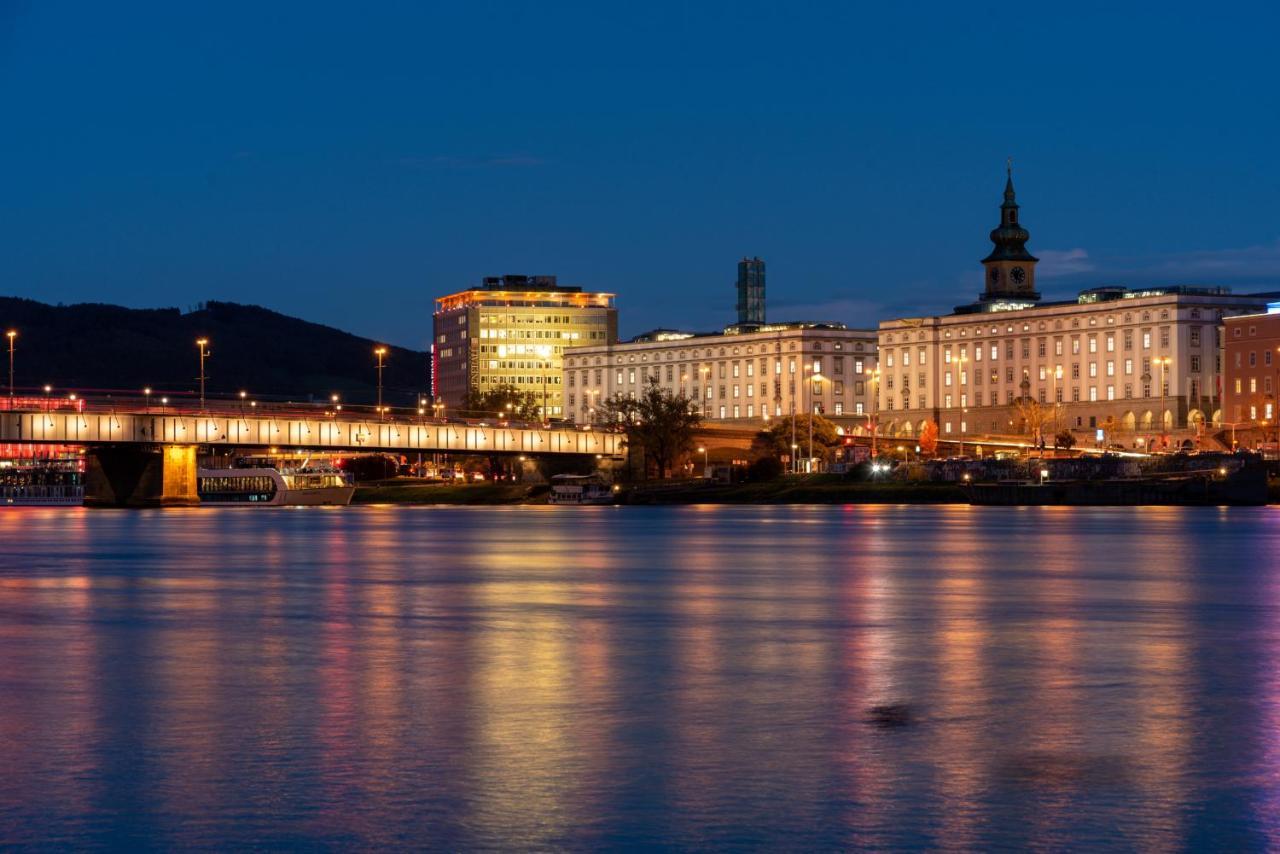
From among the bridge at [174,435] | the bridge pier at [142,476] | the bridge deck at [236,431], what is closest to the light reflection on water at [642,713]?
the bridge deck at [236,431]

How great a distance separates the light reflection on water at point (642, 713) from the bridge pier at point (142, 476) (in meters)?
131

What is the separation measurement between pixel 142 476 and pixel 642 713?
16795 centimetres

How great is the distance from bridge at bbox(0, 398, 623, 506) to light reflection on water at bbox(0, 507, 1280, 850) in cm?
11979

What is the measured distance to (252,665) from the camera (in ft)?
97.2

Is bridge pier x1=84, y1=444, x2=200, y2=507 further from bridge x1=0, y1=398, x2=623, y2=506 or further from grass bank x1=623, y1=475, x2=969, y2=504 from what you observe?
grass bank x1=623, y1=475, x2=969, y2=504

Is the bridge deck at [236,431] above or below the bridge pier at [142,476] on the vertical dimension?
above

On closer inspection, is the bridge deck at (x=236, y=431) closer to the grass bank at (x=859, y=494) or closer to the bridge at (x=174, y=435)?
the bridge at (x=174, y=435)

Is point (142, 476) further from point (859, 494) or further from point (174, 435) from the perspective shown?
point (859, 494)

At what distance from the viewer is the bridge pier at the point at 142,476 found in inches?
7146

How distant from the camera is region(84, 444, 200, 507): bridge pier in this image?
18150cm

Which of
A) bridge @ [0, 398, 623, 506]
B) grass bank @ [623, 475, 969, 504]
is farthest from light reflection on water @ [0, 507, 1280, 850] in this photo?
grass bank @ [623, 475, 969, 504]

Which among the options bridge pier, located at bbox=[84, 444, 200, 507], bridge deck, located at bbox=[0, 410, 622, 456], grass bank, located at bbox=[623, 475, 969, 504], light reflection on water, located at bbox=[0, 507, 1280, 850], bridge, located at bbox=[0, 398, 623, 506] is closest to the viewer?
light reflection on water, located at bbox=[0, 507, 1280, 850]

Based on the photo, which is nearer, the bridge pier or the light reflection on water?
the light reflection on water

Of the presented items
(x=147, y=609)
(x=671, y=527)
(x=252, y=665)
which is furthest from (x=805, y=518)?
(x=252, y=665)
